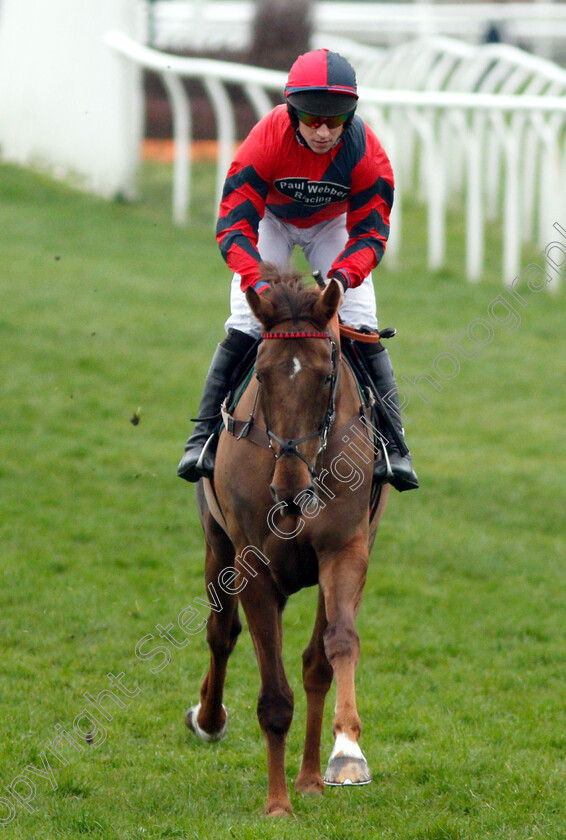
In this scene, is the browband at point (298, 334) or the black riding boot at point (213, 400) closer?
the browband at point (298, 334)

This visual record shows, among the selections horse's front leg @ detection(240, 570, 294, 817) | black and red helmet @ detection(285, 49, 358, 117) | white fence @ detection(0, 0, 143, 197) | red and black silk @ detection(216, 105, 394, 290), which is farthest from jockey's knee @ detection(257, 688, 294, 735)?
white fence @ detection(0, 0, 143, 197)

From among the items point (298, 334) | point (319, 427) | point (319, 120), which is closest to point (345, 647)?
point (319, 427)

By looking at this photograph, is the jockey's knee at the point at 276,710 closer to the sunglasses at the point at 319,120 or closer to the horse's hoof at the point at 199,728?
the horse's hoof at the point at 199,728

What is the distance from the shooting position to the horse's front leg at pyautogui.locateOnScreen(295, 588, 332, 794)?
5074 millimetres

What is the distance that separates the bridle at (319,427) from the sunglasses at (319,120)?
870 millimetres

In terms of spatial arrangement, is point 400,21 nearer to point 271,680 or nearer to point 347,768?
point 271,680

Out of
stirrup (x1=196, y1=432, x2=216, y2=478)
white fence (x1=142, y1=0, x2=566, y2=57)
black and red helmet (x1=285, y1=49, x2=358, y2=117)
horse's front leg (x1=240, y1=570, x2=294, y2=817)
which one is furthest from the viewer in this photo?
white fence (x1=142, y1=0, x2=566, y2=57)

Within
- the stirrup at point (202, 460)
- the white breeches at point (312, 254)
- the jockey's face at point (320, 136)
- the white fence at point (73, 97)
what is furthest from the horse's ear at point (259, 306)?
the white fence at point (73, 97)

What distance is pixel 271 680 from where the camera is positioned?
4.79 m

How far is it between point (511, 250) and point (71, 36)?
6.54 m

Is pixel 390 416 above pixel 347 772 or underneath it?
above

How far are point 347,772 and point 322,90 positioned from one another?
96.1 inches

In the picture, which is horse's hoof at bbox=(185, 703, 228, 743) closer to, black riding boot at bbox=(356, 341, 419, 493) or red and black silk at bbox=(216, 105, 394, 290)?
black riding boot at bbox=(356, 341, 419, 493)

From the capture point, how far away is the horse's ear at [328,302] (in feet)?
14.2
